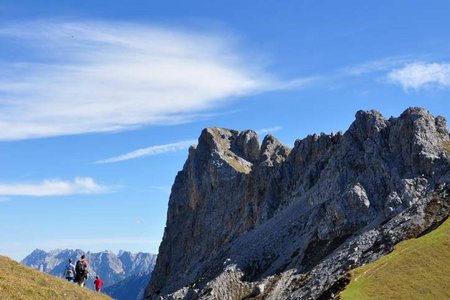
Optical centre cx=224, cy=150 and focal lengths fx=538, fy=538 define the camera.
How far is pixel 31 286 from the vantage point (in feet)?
134

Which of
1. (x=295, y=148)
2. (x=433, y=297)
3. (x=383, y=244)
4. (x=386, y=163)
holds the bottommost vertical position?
(x=433, y=297)

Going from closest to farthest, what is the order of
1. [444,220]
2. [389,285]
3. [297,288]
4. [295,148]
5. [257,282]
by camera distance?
1. [389,285]
2. [444,220]
3. [297,288]
4. [257,282]
5. [295,148]

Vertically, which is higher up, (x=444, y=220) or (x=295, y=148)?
(x=295, y=148)

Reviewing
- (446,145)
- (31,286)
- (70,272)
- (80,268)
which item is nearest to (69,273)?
(70,272)

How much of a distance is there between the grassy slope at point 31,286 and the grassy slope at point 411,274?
1095 inches

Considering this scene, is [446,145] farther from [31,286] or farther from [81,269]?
[31,286]

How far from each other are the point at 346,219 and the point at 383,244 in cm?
A: 2338

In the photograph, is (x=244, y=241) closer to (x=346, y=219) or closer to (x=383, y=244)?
(x=346, y=219)

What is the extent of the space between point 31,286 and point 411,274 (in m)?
40.0

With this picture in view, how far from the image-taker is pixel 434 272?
58.3 meters

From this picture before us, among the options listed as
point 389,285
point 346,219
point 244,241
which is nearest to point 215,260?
point 244,241

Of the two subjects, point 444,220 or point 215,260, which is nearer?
point 444,220

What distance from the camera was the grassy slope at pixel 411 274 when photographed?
180ft

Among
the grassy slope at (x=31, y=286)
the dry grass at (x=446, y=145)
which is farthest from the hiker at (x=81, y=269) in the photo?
the dry grass at (x=446, y=145)
